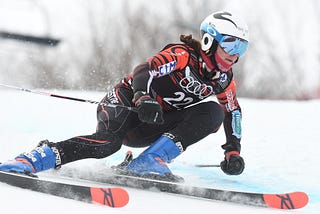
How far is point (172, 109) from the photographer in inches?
138

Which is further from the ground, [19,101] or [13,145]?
[19,101]

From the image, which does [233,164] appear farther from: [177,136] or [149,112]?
[149,112]

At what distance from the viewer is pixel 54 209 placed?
214cm

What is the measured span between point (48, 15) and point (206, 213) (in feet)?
74.0

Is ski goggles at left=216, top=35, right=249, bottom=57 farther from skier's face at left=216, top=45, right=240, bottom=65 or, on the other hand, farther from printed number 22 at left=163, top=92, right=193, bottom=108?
printed number 22 at left=163, top=92, right=193, bottom=108

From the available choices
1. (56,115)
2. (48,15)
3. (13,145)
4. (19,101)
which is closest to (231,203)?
(13,145)

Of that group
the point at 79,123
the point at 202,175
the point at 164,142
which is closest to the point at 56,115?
the point at 79,123

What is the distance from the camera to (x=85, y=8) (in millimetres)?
24188

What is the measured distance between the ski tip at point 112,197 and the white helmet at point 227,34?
1333mm

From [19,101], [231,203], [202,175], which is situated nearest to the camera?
[231,203]

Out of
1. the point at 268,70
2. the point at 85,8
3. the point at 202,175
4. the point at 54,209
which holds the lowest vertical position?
the point at 54,209

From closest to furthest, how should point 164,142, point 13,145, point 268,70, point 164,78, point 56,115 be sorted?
point 164,142
point 164,78
point 13,145
point 56,115
point 268,70

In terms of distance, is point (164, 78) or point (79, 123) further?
point (79, 123)

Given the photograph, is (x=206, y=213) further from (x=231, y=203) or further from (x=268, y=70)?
(x=268, y=70)
